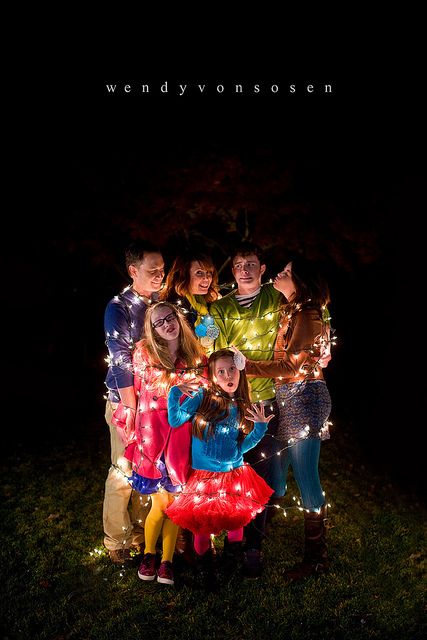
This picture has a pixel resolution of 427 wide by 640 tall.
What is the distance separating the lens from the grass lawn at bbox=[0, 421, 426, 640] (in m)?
3.69

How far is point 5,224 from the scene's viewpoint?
1091 centimetres

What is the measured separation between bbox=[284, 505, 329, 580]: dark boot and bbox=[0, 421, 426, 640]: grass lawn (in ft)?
0.30

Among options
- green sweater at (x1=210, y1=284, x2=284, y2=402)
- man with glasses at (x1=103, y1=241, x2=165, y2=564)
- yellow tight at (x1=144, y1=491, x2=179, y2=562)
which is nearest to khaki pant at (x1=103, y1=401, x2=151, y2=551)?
man with glasses at (x1=103, y1=241, x2=165, y2=564)

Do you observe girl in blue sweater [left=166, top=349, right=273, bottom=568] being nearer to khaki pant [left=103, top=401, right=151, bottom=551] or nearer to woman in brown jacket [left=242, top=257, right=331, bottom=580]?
woman in brown jacket [left=242, top=257, right=331, bottom=580]

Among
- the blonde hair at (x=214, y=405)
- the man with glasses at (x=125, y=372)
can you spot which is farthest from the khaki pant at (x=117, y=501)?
the blonde hair at (x=214, y=405)

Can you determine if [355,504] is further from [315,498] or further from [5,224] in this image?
[5,224]

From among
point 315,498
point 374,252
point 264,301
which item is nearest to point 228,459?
point 315,498

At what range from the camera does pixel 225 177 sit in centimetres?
856

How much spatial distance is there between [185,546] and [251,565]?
49cm

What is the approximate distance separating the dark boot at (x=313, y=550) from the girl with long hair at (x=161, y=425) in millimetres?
918

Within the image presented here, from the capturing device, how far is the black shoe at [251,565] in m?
4.18

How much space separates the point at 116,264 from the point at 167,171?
1.86m

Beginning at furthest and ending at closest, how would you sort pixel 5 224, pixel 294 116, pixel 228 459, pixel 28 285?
pixel 28 285 < pixel 5 224 < pixel 294 116 < pixel 228 459

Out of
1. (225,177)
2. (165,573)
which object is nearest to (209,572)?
(165,573)
